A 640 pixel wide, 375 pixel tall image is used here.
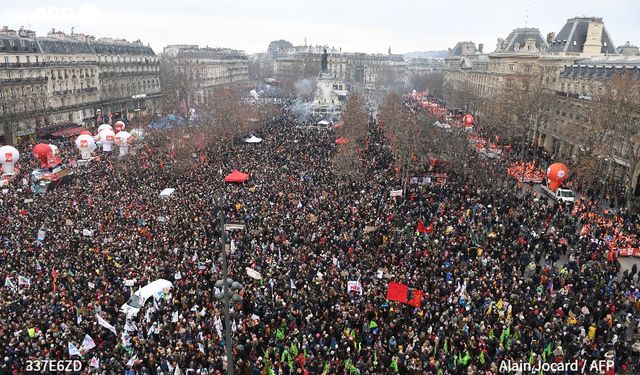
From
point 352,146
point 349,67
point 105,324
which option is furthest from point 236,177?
point 349,67

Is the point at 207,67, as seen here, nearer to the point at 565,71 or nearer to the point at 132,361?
the point at 565,71

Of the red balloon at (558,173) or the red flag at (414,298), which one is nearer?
the red flag at (414,298)

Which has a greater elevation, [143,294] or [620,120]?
[620,120]

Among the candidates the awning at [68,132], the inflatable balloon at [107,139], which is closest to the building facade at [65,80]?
the awning at [68,132]

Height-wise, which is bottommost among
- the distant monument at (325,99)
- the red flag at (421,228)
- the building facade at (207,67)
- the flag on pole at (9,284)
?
the flag on pole at (9,284)

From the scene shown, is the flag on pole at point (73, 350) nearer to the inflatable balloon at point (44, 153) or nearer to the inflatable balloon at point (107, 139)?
the inflatable balloon at point (44, 153)

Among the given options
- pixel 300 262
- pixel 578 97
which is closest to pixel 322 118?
pixel 578 97

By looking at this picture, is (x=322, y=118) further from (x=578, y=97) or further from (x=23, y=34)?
(x=23, y=34)
